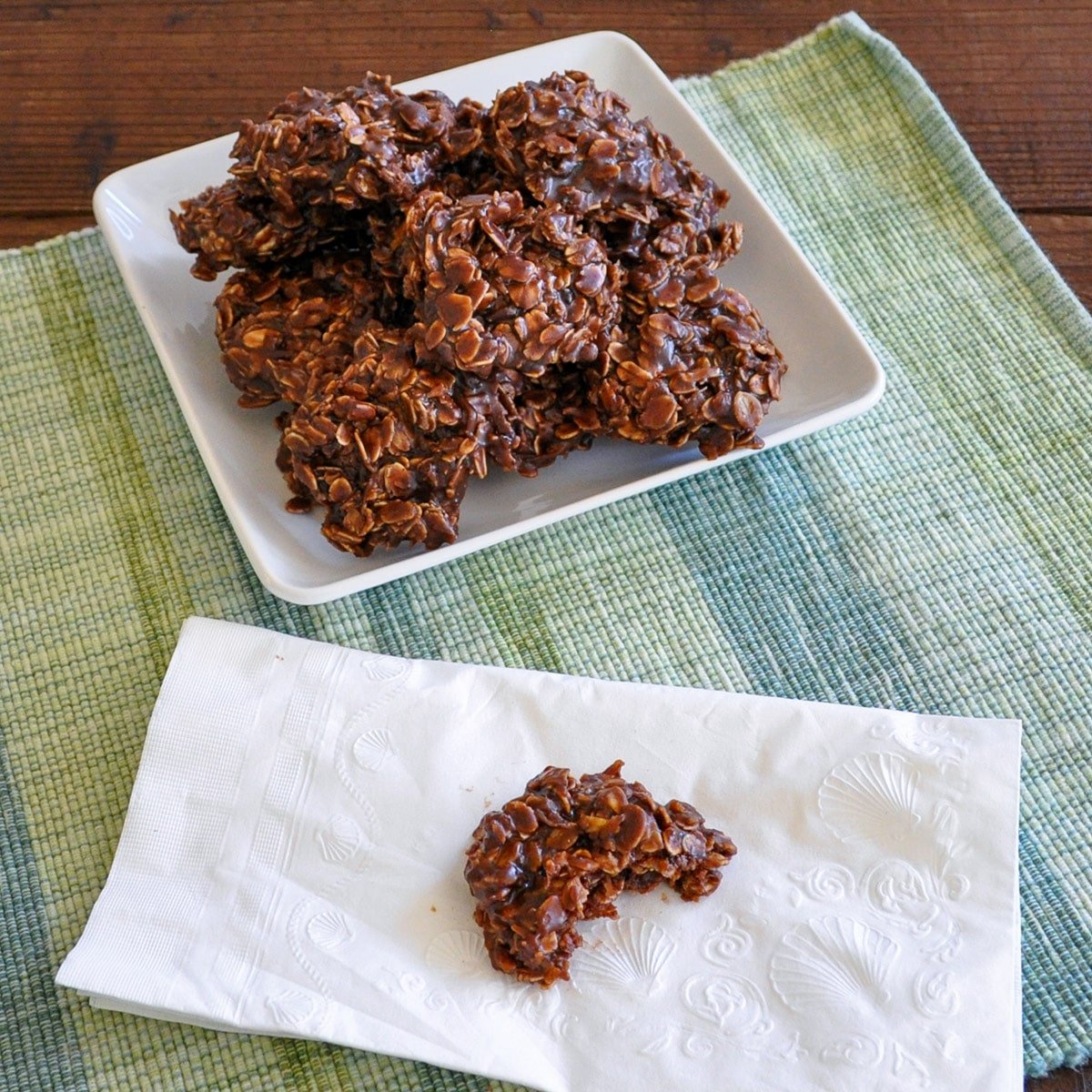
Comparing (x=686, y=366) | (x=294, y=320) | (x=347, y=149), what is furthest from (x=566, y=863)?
(x=347, y=149)

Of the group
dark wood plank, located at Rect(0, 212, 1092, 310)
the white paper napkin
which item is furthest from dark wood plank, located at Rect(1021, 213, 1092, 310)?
the white paper napkin

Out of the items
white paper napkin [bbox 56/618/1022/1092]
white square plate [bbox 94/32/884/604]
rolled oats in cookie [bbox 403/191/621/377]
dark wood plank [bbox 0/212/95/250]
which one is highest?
rolled oats in cookie [bbox 403/191/621/377]

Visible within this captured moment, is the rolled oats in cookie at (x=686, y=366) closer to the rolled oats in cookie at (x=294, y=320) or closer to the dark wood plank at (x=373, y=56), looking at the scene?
the rolled oats in cookie at (x=294, y=320)

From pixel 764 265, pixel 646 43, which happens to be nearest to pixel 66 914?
pixel 764 265

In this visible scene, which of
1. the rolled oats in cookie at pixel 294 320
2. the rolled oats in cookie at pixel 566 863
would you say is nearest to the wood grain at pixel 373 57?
the rolled oats in cookie at pixel 294 320

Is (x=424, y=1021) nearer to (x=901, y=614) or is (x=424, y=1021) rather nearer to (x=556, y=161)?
(x=901, y=614)

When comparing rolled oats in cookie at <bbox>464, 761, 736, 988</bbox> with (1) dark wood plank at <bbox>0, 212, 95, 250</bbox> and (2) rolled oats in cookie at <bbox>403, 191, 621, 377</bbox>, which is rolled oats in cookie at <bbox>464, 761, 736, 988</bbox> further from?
(1) dark wood plank at <bbox>0, 212, 95, 250</bbox>

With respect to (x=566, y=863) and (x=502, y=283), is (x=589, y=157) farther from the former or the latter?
(x=566, y=863)
